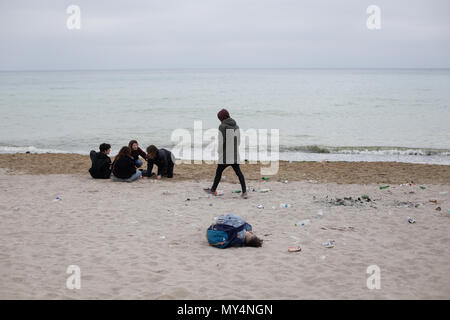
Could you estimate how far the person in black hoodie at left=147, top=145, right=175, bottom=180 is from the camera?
9859mm

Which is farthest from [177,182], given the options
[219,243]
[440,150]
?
[440,150]

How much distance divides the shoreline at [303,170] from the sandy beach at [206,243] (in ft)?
0.86

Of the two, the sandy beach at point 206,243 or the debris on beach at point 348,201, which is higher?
the debris on beach at point 348,201

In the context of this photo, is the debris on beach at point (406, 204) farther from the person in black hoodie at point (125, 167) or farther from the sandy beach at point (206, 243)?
the person in black hoodie at point (125, 167)

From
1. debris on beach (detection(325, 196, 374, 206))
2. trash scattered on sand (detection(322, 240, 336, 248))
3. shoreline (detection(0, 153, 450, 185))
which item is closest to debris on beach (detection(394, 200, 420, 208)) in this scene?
debris on beach (detection(325, 196, 374, 206))

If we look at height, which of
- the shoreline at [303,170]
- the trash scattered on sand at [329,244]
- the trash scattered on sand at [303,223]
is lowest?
the trash scattered on sand at [329,244]

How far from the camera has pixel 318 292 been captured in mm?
4316

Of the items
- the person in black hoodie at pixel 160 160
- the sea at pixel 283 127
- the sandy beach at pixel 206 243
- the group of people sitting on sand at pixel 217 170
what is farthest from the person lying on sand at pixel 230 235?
the sea at pixel 283 127

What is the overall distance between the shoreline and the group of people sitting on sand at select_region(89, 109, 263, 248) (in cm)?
85

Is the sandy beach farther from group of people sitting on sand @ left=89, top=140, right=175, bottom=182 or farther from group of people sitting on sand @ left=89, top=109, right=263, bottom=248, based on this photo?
group of people sitting on sand @ left=89, top=140, right=175, bottom=182

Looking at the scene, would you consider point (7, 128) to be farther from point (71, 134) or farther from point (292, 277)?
point (292, 277)

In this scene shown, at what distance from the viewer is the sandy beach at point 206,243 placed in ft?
14.5

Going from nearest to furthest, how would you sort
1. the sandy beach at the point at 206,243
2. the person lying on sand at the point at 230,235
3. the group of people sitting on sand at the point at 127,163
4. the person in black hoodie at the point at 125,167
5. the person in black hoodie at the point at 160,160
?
the sandy beach at the point at 206,243 → the person lying on sand at the point at 230,235 → the person in black hoodie at the point at 125,167 → the group of people sitting on sand at the point at 127,163 → the person in black hoodie at the point at 160,160

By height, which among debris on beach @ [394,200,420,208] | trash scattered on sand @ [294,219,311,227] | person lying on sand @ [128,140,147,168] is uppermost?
person lying on sand @ [128,140,147,168]
